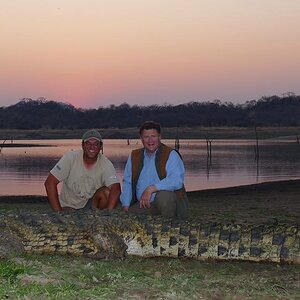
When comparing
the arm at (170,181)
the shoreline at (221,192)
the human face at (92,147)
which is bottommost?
the shoreline at (221,192)

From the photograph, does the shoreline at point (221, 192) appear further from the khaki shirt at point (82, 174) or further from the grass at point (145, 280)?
the grass at point (145, 280)

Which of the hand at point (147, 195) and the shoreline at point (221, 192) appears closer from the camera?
the hand at point (147, 195)

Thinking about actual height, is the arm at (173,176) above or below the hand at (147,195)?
above

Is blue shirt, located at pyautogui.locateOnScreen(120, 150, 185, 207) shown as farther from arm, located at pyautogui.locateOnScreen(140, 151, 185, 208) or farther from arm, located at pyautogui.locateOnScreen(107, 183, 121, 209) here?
arm, located at pyautogui.locateOnScreen(107, 183, 121, 209)

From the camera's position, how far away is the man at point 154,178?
23.4 feet

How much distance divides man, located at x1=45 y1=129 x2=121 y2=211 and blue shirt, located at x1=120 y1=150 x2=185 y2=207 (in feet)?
0.98

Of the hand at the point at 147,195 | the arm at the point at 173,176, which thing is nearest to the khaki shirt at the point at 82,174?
the hand at the point at 147,195

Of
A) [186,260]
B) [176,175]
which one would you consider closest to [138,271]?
[186,260]

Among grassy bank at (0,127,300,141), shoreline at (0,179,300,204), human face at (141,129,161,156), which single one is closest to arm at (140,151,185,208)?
human face at (141,129,161,156)

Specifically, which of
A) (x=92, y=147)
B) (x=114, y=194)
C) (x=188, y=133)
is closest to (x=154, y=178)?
(x=114, y=194)

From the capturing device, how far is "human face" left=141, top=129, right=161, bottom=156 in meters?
7.11

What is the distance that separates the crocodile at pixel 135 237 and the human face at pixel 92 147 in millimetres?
1179

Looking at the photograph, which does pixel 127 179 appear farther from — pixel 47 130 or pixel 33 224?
pixel 47 130

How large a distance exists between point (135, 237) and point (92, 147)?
5.35 ft
